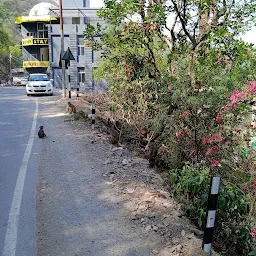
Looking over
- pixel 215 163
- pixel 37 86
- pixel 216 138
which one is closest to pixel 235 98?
pixel 216 138

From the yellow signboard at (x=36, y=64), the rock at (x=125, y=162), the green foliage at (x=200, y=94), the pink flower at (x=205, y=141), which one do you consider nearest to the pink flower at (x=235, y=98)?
the green foliage at (x=200, y=94)

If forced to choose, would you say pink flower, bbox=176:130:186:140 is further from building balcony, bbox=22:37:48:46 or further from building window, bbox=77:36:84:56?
building balcony, bbox=22:37:48:46

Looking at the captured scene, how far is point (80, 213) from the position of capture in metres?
4.40

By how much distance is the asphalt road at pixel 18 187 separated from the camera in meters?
3.72

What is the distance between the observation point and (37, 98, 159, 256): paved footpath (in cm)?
359

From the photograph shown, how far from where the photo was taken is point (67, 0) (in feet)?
138

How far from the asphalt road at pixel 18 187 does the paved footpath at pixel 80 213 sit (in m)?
0.14

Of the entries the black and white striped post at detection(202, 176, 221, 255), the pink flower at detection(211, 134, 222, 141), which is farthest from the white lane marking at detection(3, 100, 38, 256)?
the pink flower at detection(211, 134, 222, 141)

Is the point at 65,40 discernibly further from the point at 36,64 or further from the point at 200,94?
the point at 200,94

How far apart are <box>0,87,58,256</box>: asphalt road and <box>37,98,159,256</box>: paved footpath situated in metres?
0.14

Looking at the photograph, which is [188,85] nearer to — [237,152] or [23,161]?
[237,152]

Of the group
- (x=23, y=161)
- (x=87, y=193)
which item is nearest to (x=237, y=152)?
(x=87, y=193)

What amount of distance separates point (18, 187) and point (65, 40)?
31.7 meters

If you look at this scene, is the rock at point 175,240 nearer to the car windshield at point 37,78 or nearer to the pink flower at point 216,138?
the pink flower at point 216,138
